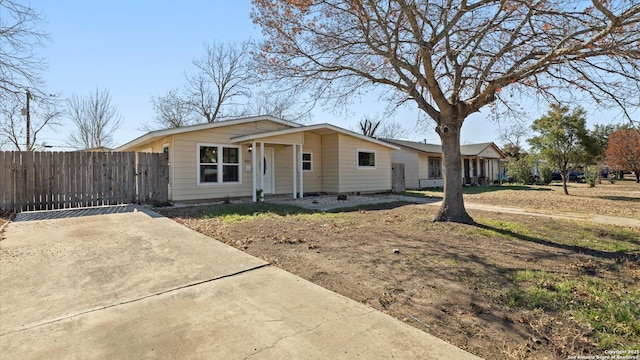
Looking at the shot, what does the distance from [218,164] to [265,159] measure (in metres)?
2.29

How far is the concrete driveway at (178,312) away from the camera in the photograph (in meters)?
2.23

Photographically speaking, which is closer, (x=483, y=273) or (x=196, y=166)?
(x=483, y=273)

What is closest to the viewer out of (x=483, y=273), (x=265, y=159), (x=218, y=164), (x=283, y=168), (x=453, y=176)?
(x=483, y=273)

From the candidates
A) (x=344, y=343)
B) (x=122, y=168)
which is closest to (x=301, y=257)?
(x=344, y=343)

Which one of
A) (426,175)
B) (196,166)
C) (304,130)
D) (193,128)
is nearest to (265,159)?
(304,130)

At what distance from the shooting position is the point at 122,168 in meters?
10.6

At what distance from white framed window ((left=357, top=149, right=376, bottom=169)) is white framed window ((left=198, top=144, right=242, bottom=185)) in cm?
646

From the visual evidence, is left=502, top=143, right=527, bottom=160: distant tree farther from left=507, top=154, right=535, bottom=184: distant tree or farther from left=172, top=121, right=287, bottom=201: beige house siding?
left=172, top=121, right=287, bottom=201: beige house siding

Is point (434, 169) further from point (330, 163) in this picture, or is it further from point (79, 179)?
point (79, 179)

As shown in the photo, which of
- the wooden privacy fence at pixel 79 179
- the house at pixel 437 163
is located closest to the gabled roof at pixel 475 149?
the house at pixel 437 163

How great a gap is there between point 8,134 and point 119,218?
22708mm

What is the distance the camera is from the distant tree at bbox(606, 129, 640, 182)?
90.1 feet

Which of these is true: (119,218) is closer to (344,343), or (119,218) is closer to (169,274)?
(169,274)

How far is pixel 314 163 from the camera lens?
16.0 meters
